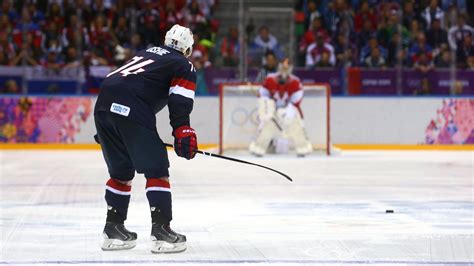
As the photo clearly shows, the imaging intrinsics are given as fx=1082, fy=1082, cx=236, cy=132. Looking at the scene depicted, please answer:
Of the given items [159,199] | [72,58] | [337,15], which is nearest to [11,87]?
[72,58]

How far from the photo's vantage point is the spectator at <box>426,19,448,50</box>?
50.9ft

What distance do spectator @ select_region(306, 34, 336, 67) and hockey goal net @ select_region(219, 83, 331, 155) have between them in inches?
25.9

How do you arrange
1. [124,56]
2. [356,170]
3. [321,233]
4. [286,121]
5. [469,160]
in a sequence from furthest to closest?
1. [124,56]
2. [286,121]
3. [469,160]
4. [356,170]
5. [321,233]

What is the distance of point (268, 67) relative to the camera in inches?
597

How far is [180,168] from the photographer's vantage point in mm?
11805

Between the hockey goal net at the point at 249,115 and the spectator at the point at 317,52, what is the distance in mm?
658

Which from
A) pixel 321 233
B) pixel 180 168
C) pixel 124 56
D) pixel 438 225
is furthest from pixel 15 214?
pixel 124 56

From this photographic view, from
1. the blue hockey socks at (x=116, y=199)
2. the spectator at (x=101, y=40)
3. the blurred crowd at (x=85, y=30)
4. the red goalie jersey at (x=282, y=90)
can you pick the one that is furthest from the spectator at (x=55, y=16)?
the blue hockey socks at (x=116, y=199)

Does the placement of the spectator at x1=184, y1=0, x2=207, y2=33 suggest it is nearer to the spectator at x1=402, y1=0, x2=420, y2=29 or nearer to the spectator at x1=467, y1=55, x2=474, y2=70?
the spectator at x1=402, y1=0, x2=420, y2=29

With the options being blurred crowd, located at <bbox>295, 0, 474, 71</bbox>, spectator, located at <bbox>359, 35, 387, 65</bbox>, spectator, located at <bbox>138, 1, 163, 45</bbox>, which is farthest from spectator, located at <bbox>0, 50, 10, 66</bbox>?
spectator, located at <bbox>359, 35, 387, 65</bbox>

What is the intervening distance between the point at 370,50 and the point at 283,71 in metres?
2.03

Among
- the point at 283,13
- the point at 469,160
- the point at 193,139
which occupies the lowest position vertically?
the point at 469,160

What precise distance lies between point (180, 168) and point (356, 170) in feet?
6.28

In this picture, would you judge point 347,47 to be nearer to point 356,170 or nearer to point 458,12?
point 458,12
